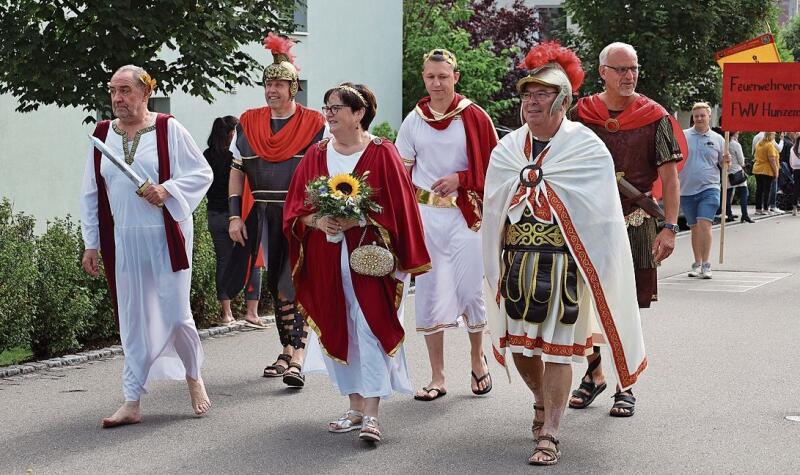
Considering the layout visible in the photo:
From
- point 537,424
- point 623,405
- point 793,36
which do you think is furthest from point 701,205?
point 793,36

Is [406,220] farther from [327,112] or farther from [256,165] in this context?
[256,165]

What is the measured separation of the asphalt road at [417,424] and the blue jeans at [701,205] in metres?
4.86

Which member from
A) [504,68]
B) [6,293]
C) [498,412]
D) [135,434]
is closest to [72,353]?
[6,293]

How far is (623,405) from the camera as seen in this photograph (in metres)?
7.90

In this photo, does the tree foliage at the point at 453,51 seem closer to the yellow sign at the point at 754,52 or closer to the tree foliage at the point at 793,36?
the yellow sign at the point at 754,52

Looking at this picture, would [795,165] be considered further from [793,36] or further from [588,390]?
[793,36]

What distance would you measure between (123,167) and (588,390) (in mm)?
2961

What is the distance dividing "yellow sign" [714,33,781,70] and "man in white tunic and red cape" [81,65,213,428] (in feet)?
35.3

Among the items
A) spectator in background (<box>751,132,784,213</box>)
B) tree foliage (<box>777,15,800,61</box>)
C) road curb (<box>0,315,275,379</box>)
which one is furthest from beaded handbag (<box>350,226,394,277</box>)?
tree foliage (<box>777,15,800,61</box>)

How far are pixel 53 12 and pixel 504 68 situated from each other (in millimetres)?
18682

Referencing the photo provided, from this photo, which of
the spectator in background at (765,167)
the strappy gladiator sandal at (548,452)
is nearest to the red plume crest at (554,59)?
the strappy gladiator sandal at (548,452)

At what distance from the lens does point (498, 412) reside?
26.2 feet

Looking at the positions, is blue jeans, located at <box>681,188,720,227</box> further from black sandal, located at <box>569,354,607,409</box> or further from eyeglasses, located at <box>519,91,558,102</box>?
eyeglasses, located at <box>519,91,558,102</box>

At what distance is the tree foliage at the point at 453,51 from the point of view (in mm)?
29969
